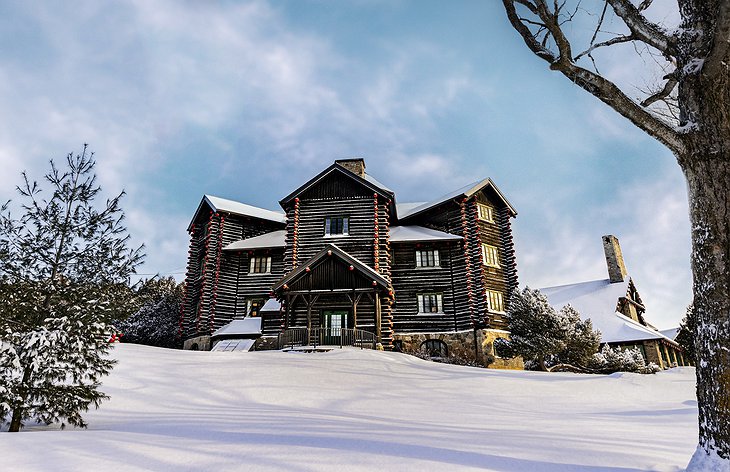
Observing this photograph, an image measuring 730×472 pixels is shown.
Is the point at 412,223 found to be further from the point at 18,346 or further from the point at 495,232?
the point at 18,346

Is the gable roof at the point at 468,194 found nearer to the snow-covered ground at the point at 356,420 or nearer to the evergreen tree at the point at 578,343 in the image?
the evergreen tree at the point at 578,343

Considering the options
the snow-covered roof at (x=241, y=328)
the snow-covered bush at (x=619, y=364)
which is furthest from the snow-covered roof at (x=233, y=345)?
the snow-covered bush at (x=619, y=364)

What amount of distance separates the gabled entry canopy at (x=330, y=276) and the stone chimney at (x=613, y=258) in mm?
23678

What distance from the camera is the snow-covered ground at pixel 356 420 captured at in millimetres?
4734

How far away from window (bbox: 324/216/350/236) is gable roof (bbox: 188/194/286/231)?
751 centimetres

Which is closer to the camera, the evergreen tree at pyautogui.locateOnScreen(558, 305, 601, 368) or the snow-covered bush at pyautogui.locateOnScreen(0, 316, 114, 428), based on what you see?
Result: the snow-covered bush at pyautogui.locateOnScreen(0, 316, 114, 428)

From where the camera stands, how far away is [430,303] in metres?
28.0

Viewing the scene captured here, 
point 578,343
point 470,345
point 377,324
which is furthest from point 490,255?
point 377,324

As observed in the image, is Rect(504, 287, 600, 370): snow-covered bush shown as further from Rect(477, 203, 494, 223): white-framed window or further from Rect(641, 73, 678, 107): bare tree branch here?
Rect(641, 73, 678, 107): bare tree branch

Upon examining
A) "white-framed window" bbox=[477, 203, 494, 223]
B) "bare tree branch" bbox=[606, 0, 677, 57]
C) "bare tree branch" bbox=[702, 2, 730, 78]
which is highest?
"white-framed window" bbox=[477, 203, 494, 223]

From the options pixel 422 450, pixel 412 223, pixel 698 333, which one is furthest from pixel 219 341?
pixel 698 333

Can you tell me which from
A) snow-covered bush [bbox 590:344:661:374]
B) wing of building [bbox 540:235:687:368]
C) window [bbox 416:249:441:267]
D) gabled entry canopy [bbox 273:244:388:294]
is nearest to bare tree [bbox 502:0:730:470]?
gabled entry canopy [bbox 273:244:388:294]

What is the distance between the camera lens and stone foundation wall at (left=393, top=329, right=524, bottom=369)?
2530 cm

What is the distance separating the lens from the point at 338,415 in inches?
347
